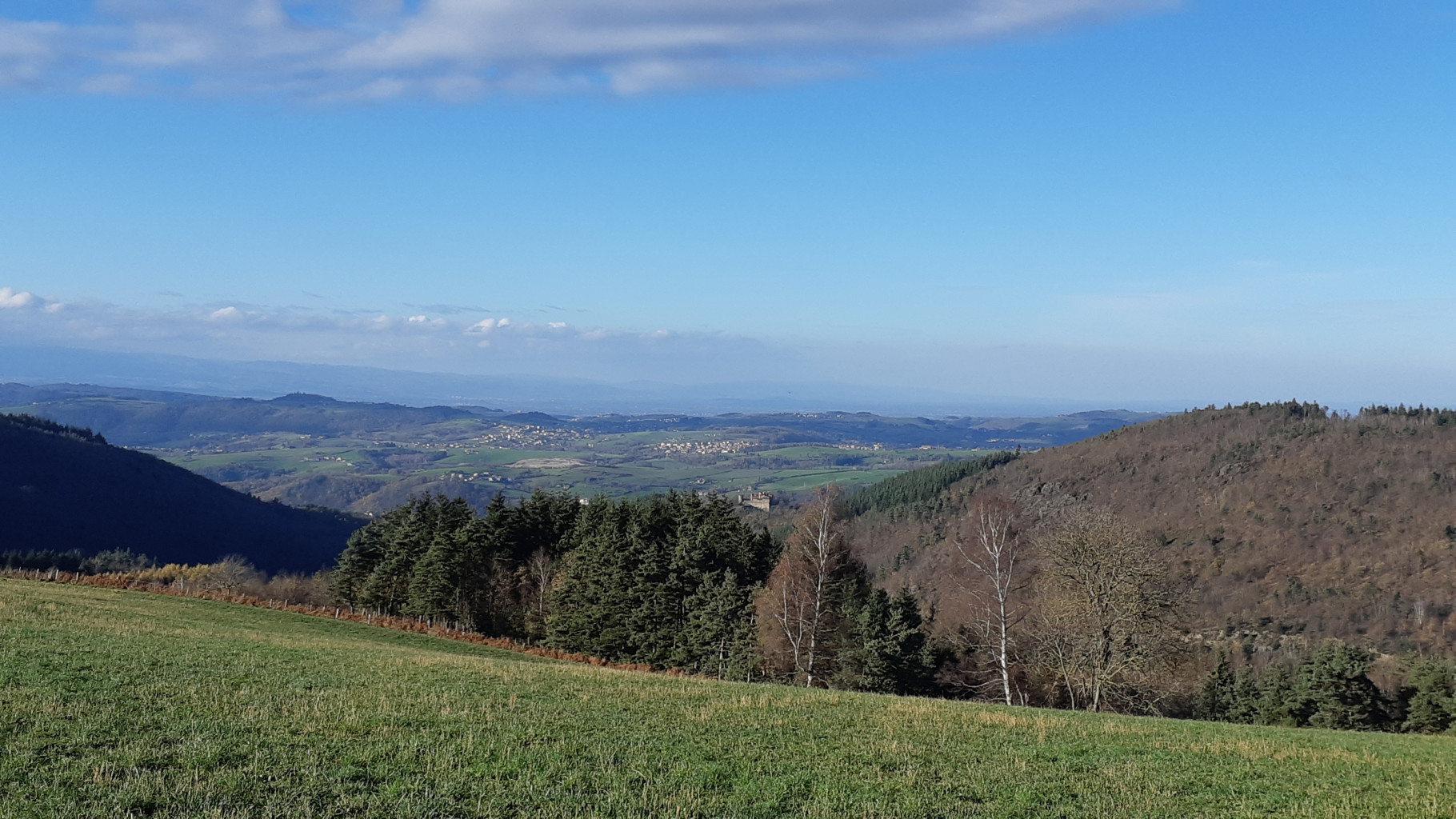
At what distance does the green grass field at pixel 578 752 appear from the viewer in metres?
10.6

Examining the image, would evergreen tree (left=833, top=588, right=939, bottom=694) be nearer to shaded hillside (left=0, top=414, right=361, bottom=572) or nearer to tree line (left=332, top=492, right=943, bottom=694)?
tree line (left=332, top=492, right=943, bottom=694)

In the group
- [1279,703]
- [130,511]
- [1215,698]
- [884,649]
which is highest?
[884,649]

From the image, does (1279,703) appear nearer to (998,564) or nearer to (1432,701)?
(1432,701)

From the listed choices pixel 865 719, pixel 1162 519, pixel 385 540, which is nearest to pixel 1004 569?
pixel 865 719

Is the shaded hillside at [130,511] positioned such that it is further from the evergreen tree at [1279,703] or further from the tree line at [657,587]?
the evergreen tree at [1279,703]

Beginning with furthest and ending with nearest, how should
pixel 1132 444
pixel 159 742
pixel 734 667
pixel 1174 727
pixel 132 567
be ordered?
pixel 1132 444, pixel 132 567, pixel 734 667, pixel 1174 727, pixel 159 742

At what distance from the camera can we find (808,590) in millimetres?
45062

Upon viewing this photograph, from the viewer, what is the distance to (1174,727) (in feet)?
70.2

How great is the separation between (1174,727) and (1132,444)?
448 ft

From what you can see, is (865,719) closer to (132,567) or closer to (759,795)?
(759,795)

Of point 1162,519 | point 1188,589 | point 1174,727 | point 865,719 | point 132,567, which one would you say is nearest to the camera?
point 865,719

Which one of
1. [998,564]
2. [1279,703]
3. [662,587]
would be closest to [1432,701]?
[1279,703]

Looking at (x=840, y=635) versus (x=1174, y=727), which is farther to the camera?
(x=840, y=635)

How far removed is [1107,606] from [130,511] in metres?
146
